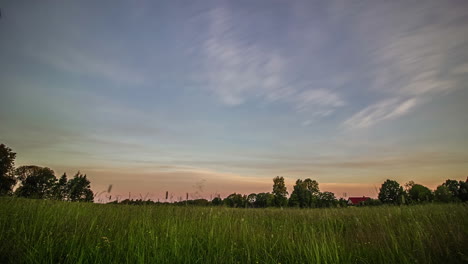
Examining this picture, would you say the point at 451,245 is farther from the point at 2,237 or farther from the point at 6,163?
the point at 6,163

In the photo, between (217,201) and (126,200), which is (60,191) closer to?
(126,200)

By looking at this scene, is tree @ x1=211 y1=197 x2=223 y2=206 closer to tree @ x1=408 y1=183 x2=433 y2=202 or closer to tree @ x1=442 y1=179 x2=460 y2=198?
tree @ x1=408 y1=183 x2=433 y2=202

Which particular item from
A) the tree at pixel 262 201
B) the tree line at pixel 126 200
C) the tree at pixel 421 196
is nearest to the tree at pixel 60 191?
the tree line at pixel 126 200

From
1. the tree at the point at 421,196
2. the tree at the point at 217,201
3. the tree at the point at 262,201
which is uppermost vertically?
the tree at the point at 421,196

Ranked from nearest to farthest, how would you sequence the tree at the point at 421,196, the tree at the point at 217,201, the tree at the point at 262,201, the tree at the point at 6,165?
the tree at the point at 421,196
the tree at the point at 217,201
the tree at the point at 262,201
the tree at the point at 6,165

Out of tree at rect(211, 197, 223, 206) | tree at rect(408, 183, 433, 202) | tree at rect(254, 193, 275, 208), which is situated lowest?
tree at rect(254, 193, 275, 208)

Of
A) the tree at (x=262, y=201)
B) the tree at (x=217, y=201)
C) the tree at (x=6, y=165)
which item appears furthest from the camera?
the tree at (x=6, y=165)

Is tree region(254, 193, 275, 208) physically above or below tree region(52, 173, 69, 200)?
below

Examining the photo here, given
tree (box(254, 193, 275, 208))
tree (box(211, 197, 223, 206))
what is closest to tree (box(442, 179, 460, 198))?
tree (box(211, 197, 223, 206))

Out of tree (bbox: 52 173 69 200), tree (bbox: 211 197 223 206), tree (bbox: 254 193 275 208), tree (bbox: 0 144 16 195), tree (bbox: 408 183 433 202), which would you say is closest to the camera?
tree (bbox: 52 173 69 200)

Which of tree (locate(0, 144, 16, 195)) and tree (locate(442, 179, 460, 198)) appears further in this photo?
tree (locate(0, 144, 16, 195))

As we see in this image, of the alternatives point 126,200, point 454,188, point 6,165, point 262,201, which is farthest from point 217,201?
point 6,165

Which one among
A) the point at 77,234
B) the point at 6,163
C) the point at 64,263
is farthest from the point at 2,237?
the point at 6,163

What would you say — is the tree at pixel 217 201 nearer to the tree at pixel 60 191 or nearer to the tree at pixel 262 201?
the tree at pixel 60 191
